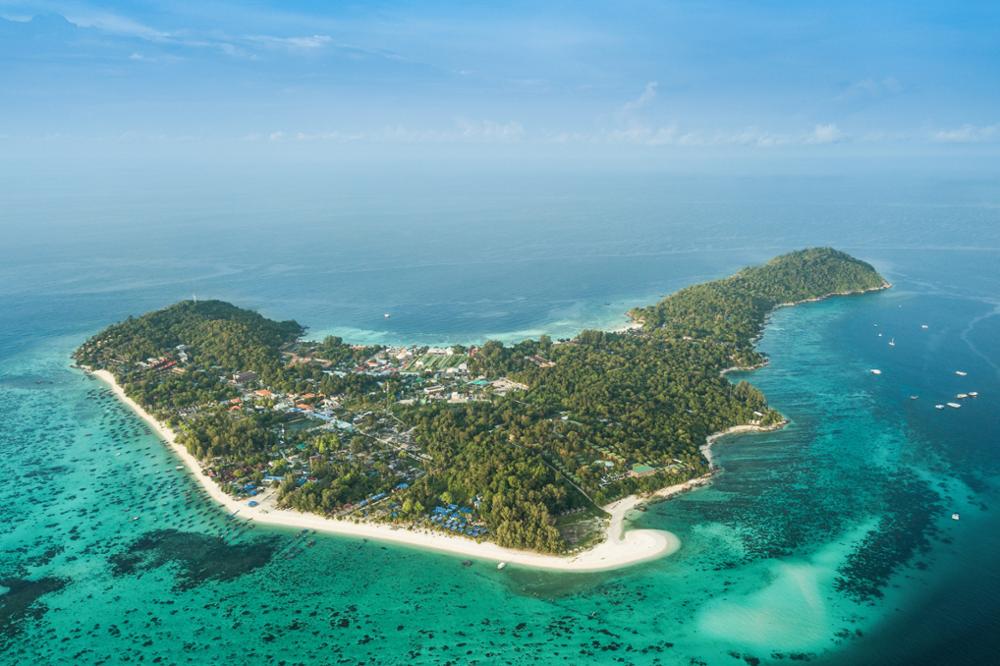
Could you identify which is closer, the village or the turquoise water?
the turquoise water

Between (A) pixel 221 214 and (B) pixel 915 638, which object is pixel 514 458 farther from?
(A) pixel 221 214

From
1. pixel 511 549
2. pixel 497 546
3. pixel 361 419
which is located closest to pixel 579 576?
pixel 511 549

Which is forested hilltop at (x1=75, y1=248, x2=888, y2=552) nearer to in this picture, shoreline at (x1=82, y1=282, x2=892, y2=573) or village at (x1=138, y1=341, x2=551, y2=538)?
village at (x1=138, y1=341, x2=551, y2=538)

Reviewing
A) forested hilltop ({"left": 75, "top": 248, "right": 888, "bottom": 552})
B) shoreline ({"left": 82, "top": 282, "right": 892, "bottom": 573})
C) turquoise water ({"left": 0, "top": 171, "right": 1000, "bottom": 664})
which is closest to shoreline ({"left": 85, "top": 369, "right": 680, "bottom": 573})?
shoreline ({"left": 82, "top": 282, "right": 892, "bottom": 573})

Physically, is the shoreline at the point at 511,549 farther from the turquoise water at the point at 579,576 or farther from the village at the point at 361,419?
the turquoise water at the point at 579,576

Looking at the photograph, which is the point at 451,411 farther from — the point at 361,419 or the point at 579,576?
the point at 579,576
